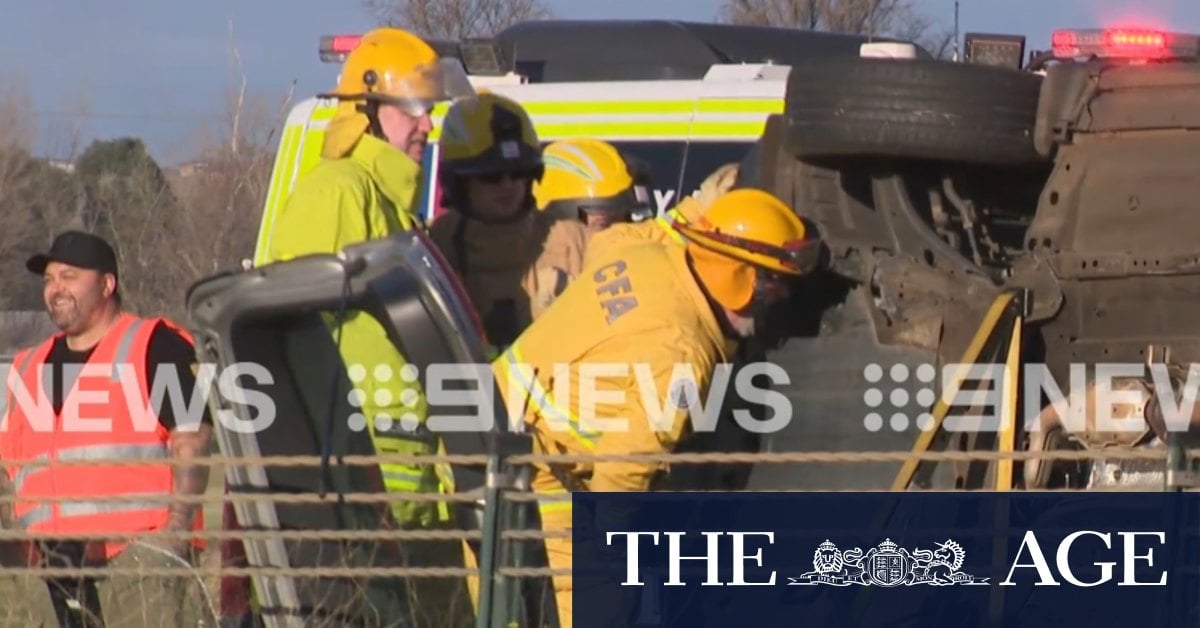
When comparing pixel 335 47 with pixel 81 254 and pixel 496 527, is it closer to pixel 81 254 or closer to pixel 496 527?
pixel 81 254

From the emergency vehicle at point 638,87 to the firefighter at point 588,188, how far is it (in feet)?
2.49

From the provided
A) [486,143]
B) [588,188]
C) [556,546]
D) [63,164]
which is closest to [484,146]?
[486,143]

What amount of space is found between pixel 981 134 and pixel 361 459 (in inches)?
92.5

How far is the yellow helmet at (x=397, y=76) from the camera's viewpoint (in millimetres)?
6305

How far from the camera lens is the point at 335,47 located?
899cm

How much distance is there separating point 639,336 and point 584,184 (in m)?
1.72

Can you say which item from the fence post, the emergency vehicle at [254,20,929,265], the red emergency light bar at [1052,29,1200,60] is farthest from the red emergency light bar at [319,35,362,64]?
the fence post

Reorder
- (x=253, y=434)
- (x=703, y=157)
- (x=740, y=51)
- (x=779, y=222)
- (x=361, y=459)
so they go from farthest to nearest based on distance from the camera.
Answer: (x=740, y=51) → (x=703, y=157) → (x=779, y=222) → (x=253, y=434) → (x=361, y=459)

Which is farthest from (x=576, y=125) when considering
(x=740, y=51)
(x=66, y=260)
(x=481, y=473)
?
(x=481, y=473)

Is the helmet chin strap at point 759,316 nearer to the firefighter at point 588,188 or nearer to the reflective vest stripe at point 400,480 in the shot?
the firefighter at point 588,188

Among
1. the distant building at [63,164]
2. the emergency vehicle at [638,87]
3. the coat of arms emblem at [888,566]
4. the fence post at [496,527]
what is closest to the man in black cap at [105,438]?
the fence post at [496,527]

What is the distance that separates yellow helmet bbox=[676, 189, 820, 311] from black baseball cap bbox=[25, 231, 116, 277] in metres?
1.76

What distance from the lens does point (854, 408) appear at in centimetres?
635

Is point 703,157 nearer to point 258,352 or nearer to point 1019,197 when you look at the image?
point 1019,197
